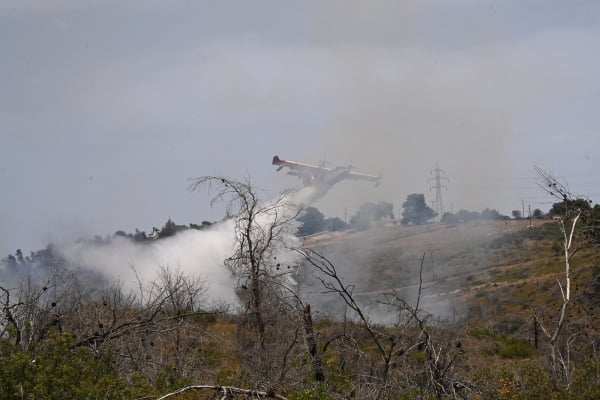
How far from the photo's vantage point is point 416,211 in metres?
112

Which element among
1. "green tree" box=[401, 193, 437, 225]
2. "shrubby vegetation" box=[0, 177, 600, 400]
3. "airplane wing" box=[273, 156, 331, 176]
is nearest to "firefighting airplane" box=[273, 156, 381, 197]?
"airplane wing" box=[273, 156, 331, 176]

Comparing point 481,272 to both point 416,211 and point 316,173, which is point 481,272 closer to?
point 316,173

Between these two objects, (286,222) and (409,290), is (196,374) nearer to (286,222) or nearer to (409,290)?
(286,222)

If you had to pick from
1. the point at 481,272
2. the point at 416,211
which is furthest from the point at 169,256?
the point at 416,211

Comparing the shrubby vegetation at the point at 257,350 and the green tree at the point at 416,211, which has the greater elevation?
the green tree at the point at 416,211

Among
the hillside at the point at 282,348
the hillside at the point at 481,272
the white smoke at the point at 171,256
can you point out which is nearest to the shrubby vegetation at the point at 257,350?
the hillside at the point at 282,348

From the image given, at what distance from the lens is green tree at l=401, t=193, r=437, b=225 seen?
356 feet

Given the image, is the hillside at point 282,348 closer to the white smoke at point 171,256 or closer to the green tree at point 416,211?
the white smoke at point 171,256

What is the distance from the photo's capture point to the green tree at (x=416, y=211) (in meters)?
108

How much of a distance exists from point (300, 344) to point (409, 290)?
135ft

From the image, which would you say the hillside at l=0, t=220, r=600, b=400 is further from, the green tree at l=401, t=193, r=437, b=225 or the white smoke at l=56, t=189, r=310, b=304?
the green tree at l=401, t=193, r=437, b=225

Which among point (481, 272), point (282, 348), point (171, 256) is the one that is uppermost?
point (171, 256)

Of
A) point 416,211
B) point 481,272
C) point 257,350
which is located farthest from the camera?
point 416,211

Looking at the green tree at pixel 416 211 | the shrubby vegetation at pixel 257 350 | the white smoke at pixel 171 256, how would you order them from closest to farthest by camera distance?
the shrubby vegetation at pixel 257 350
the white smoke at pixel 171 256
the green tree at pixel 416 211
